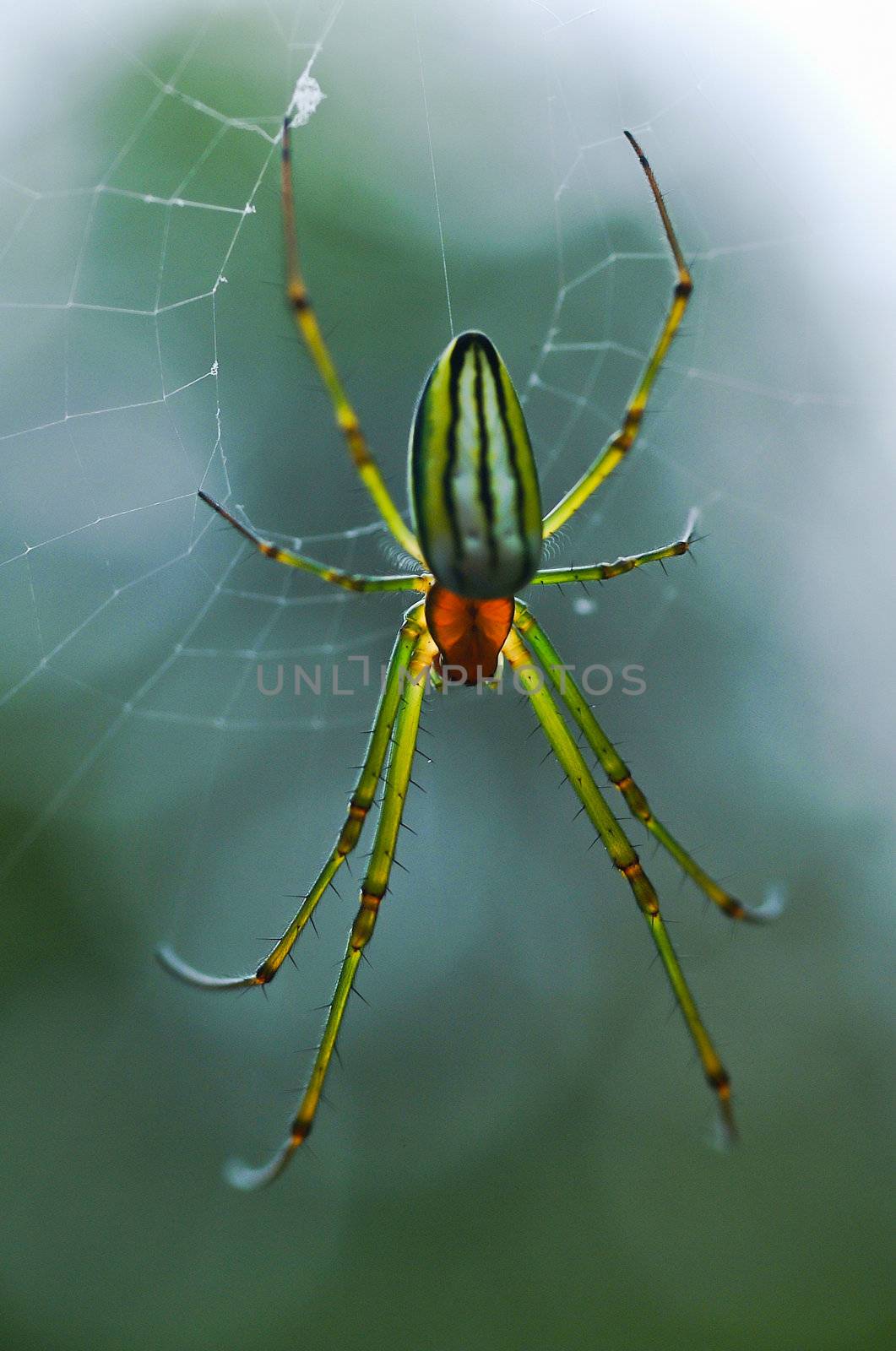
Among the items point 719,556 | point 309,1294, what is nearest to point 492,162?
point 719,556

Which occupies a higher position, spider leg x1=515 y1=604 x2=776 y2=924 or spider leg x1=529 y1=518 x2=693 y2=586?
spider leg x1=529 y1=518 x2=693 y2=586

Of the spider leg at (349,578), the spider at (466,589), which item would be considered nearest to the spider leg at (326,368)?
the spider at (466,589)

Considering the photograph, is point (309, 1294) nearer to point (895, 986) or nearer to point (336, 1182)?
point (336, 1182)

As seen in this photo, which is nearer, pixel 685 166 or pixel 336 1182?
pixel 685 166

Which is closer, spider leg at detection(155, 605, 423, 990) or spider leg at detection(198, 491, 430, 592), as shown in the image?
spider leg at detection(198, 491, 430, 592)

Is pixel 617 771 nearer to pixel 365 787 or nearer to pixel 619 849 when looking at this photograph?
pixel 619 849

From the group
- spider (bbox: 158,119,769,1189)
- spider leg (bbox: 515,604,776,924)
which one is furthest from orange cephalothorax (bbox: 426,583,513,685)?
spider leg (bbox: 515,604,776,924)

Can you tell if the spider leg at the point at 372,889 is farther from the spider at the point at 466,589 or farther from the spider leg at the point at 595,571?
the spider leg at the point at 595,571

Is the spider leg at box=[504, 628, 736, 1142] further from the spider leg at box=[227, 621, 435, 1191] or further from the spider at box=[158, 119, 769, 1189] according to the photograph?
the spider leg at box=[227, 621, 435, 1191]
